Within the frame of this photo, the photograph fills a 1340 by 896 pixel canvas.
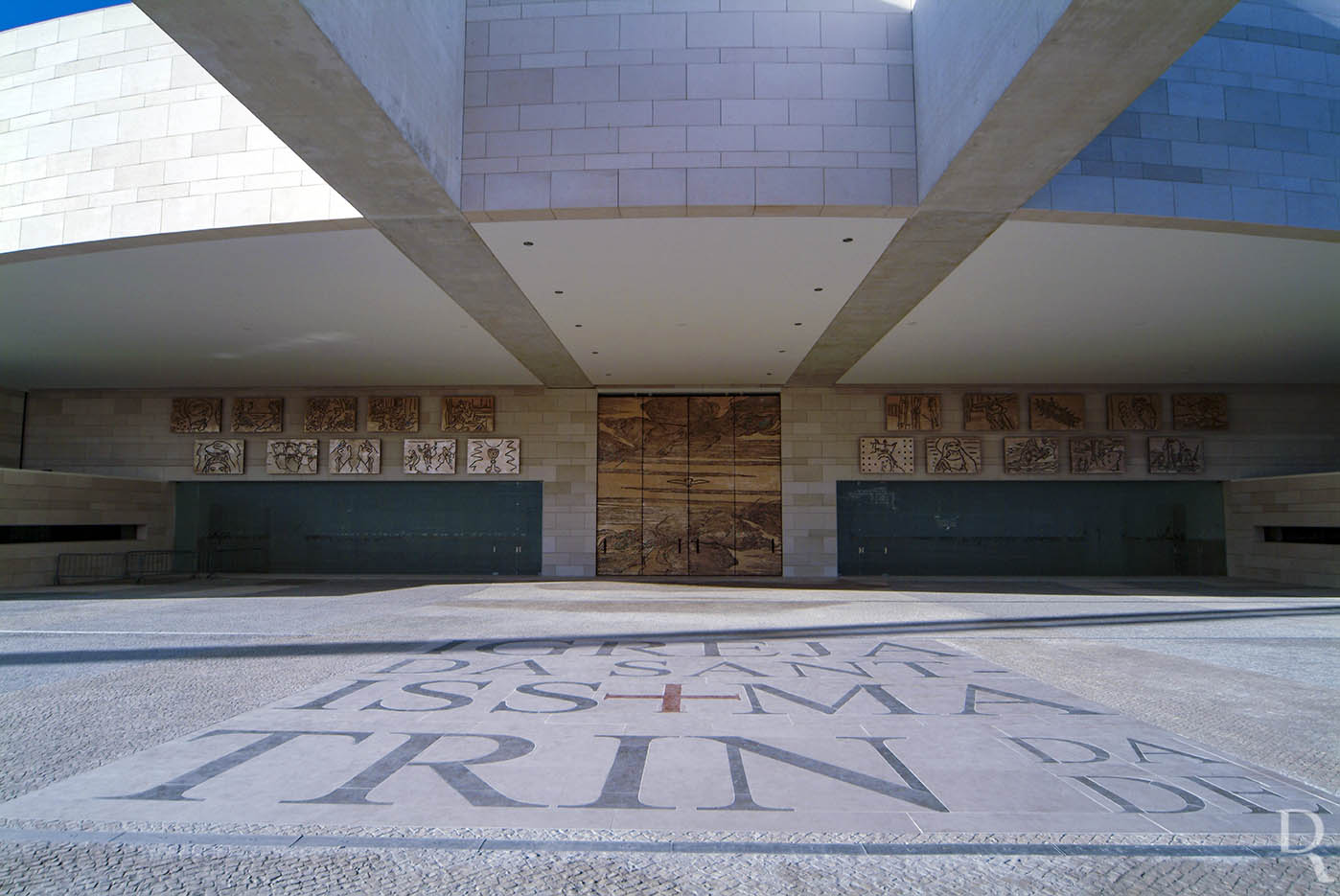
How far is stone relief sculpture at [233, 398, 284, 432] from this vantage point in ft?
75.7

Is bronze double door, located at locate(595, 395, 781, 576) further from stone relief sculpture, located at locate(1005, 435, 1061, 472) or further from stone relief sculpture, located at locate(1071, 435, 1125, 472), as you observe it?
stone relief sculpture, located at locate(1071, 435, 1125, 472)

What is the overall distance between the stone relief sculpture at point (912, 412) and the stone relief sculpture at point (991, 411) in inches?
32.5

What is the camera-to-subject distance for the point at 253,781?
4398mm

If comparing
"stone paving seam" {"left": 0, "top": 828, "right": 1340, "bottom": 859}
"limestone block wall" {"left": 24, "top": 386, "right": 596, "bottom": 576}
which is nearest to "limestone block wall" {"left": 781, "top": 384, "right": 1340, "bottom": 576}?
"limestone block wall" {"left": 24, "top": 386, "right": 596, "bottom": 576}

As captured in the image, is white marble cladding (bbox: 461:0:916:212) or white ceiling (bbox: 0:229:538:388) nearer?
white marble cladding (bbox: 461:0:916:212)

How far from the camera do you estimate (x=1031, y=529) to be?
73.4ft

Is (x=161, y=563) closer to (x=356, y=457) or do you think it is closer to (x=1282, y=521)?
(x=356, y=457)

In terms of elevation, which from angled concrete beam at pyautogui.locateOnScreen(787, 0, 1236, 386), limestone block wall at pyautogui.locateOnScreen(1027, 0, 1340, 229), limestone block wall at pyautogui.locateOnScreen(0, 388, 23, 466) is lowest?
limestone block wall at pyautogui.locateOnScreen(0, 388, 23, 466)

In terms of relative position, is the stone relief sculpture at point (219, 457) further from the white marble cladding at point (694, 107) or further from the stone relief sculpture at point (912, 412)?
the stone relief sculpture at point (912, 412)

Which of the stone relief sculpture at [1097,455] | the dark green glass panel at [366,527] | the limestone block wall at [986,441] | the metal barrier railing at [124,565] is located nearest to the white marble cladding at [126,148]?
the metal barrier railing at [124,565]

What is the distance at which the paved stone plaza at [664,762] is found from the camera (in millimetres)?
3402

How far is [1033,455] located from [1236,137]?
39.7ft

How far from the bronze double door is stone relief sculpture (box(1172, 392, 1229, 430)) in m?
10.2

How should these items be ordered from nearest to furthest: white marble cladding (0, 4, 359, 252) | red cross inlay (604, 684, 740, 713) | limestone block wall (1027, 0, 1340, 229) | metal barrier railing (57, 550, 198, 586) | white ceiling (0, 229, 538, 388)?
red cross inlay (604, 684, 740, 713)
limestone block wall (1027, 0, 1340, 229)
white marble cladding (0, 4, 359, 252)
white ceiling (0, 229, 538, 388)
metal barrier railing (57, 550, 198, 586)
